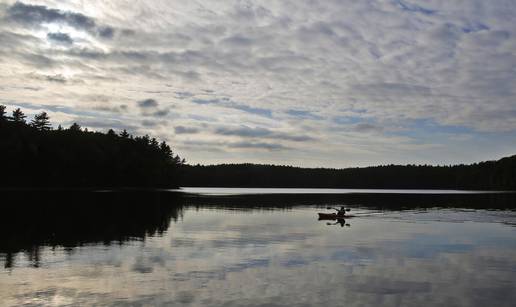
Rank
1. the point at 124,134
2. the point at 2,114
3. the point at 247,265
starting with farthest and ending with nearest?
the point at 124,134
the point at 2,114
the point at 247,265

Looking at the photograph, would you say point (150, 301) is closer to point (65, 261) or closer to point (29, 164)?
point (65, 261)

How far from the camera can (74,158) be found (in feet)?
456

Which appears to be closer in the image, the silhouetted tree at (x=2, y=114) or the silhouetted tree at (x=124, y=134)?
the silhouetted tree at (x=2, y=114)

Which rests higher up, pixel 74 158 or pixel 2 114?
pixel 2 114

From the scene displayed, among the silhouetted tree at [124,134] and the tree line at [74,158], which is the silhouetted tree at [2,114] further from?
the silhouetted tree at [124,134]

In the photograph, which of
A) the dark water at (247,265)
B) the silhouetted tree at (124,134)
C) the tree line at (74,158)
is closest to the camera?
the dark water at (247,265)

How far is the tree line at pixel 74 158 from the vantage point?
405 feet

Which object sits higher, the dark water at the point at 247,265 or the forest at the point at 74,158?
the forest at the point at 74,158

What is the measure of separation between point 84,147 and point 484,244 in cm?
12817

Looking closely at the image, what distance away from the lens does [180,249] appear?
3098 cm

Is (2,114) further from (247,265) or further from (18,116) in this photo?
(247,265)

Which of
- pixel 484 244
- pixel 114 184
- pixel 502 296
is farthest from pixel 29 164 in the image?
pixel 502 296

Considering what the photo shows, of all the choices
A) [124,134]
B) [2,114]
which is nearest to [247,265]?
[2,114]

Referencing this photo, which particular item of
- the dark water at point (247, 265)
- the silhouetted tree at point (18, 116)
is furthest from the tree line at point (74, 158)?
the dark water at point (247, 265)
